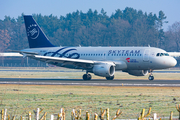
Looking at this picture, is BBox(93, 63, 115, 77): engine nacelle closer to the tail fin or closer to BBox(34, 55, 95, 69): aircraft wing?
BBox(34, 55, 95, 69): aircraft wing

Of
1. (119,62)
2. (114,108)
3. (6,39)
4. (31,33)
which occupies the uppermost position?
(6,39)

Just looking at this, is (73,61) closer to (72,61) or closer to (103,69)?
(72,61)

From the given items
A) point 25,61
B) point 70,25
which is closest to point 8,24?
point 70,25

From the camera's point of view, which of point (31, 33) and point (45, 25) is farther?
point (45, 25)

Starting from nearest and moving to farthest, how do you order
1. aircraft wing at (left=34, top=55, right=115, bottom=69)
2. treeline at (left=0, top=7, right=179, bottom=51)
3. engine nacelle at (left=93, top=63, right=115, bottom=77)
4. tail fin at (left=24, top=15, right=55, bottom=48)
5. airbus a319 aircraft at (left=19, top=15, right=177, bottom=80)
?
engine nacelle at (left=93, top=63, right=115, bottom=77)
airbus a319 aircraft at (left=19, top=15, right=177, bottom=80)
aircraft wing at (left=34, top=55, right=115, bottom=69)
tail fin at (left=24, top=15, right=55, bottom=48)
treeline at (left=0, top=7, right=179, bottom=51)

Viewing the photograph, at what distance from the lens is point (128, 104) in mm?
18922

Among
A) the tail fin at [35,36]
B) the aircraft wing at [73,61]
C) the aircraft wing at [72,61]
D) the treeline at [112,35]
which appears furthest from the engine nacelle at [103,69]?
the treeline at [112,35]

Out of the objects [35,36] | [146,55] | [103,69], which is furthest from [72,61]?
[35,36]

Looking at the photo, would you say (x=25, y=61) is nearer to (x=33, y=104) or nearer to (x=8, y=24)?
(x=8, y=24)

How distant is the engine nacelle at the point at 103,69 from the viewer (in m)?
39.4

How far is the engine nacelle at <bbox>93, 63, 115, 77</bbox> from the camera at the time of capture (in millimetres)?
39406

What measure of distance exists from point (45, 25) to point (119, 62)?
160m

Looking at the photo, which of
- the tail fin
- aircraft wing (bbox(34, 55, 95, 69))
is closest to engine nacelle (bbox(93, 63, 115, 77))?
aircraft wing (bbox(34, 55, 95, 69))

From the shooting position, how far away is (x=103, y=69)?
130 feet
